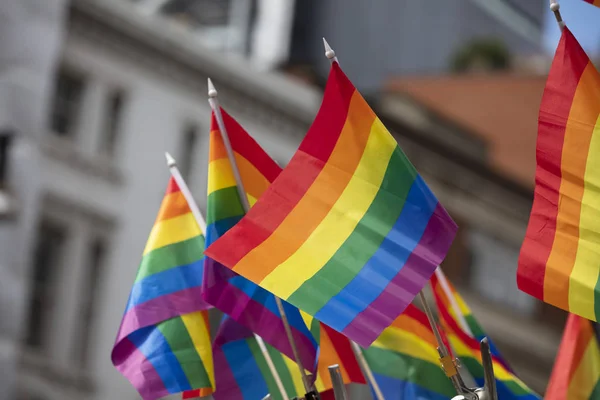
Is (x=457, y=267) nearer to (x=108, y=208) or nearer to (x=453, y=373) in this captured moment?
(x=108, y=208)

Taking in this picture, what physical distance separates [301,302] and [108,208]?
22.4 m

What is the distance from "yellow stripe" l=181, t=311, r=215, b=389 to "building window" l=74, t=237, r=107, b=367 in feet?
62.8

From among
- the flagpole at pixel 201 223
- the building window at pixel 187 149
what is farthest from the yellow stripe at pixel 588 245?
the building window at pixel 187 149

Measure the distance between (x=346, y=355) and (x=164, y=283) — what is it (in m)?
1.59

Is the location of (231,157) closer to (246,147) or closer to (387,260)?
(246,147)

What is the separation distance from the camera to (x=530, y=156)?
4706 centimetres

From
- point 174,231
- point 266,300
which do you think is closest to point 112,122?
point 174,231

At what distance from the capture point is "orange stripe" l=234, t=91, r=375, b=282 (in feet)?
36.2

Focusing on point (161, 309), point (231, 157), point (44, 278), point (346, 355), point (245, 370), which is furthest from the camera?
point (44, 278)

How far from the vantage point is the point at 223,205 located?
1218 centimetres

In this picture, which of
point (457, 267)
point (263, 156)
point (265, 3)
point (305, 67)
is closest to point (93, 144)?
point (305, 67)

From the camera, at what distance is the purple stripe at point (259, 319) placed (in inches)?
477

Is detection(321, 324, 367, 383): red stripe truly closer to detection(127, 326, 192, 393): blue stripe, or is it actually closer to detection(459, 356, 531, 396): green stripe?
detection(459, 356, 531, 396): green stripe

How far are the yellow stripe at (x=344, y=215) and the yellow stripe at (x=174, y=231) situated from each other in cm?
240
